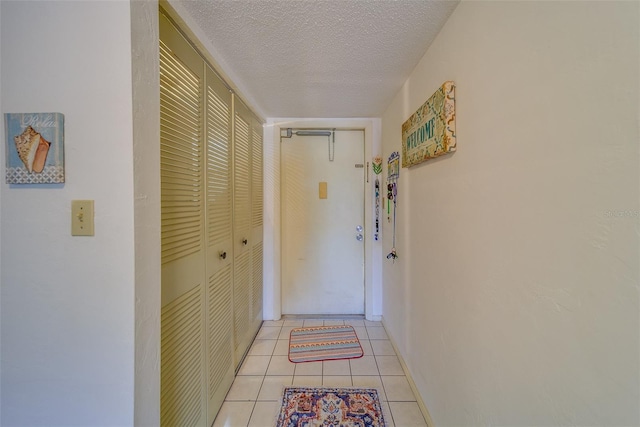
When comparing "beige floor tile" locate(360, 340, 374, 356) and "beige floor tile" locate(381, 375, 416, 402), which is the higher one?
"beige floor tile" locate(360, 340, 374, 356)

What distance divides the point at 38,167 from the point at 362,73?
1.68 meters

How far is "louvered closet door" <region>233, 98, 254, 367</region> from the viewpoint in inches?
69.6

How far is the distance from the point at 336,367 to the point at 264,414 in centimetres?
62

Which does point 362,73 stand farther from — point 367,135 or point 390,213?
point 390,213

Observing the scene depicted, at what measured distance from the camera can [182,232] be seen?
42.5 inches

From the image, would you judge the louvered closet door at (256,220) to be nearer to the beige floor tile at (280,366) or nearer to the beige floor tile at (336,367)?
the beige floor tile at (280,366)

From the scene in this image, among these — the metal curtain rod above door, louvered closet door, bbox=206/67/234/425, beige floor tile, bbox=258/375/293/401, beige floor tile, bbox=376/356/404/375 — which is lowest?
beige floor tile, bbox=258/375/293/401

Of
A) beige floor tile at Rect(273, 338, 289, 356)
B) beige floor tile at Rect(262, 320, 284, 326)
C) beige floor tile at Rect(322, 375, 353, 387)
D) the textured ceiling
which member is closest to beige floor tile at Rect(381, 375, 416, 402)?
beige floor tile at Rect(322, 375, 353, 387)

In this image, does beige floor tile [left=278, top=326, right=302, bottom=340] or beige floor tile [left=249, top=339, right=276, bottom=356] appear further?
beige floor tile [left=278, top=326, right=302, bottom=340]

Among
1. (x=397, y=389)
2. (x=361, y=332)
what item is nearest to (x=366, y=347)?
(x=361, y=332)

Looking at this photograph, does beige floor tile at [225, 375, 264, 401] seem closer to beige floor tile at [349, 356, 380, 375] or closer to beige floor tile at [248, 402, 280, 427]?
beige floor tile at [248, 402, 280, 427]

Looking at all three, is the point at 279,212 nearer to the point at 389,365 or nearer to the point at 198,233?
the point at 198,233

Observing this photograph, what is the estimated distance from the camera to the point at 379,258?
100 inches

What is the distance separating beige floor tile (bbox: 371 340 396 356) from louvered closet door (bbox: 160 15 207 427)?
137 centimetres
